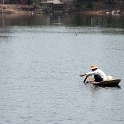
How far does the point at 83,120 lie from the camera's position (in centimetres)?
3738

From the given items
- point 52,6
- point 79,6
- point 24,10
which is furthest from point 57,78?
point 79,6

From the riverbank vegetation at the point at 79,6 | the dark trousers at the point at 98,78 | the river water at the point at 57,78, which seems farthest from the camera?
the riverbank vegetation at the point at 79,6

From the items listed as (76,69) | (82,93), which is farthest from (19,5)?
(82,93)

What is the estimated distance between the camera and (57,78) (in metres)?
51.8

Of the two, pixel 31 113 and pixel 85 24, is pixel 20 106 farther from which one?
pixel 85 24

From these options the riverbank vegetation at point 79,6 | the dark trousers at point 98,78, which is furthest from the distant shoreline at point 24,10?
the dark trousers at point 98,78

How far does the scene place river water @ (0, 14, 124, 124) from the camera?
38.7 meters

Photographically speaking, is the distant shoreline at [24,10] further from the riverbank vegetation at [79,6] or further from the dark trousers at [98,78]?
the dark trousers at [98,78]

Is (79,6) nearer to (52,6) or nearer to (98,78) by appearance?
(52,6)

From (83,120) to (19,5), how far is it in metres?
133

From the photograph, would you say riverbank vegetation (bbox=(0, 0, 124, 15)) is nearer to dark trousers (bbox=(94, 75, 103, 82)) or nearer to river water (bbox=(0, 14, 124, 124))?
river water (bbox=(0, 14, 124, 124))

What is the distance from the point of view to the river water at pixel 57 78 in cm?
3869

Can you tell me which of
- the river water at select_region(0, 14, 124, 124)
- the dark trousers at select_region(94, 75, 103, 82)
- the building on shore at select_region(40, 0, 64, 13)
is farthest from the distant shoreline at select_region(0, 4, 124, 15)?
the dark trousers at select_region(94, 75, 103, 82)

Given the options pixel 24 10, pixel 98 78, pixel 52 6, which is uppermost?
pixel 98 78
